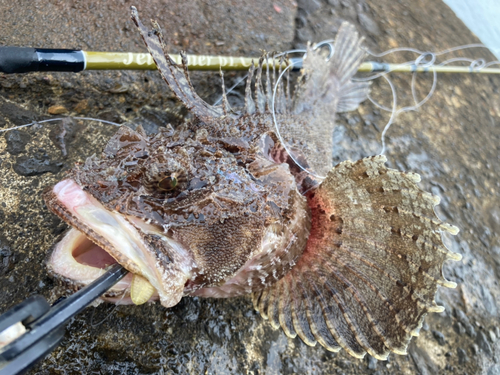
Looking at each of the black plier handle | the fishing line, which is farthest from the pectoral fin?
the fishing line

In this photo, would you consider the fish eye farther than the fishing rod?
No

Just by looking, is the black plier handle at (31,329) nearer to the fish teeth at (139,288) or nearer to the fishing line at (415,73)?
the fish teeth at (139,288)

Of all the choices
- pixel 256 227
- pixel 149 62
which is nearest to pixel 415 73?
pixel 149 62

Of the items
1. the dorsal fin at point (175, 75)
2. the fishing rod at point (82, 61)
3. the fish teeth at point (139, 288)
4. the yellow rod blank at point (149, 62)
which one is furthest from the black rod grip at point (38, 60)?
the fish teeth at point (139, 288)

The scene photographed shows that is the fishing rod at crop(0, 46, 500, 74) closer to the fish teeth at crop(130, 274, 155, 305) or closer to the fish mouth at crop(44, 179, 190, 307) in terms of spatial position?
the fish mouth at crop(44, 179, 190, 307)

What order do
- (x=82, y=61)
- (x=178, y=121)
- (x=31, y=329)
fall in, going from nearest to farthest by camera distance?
1. (x=31, y=329)
2. (x=82, y=61)
3. (x=178, y=121)

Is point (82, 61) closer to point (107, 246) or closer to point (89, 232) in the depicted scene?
point (89, 232)

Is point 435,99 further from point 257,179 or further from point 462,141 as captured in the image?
point 257,179

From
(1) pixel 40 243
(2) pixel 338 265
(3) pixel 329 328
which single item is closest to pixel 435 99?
(2) pixel 338 265
